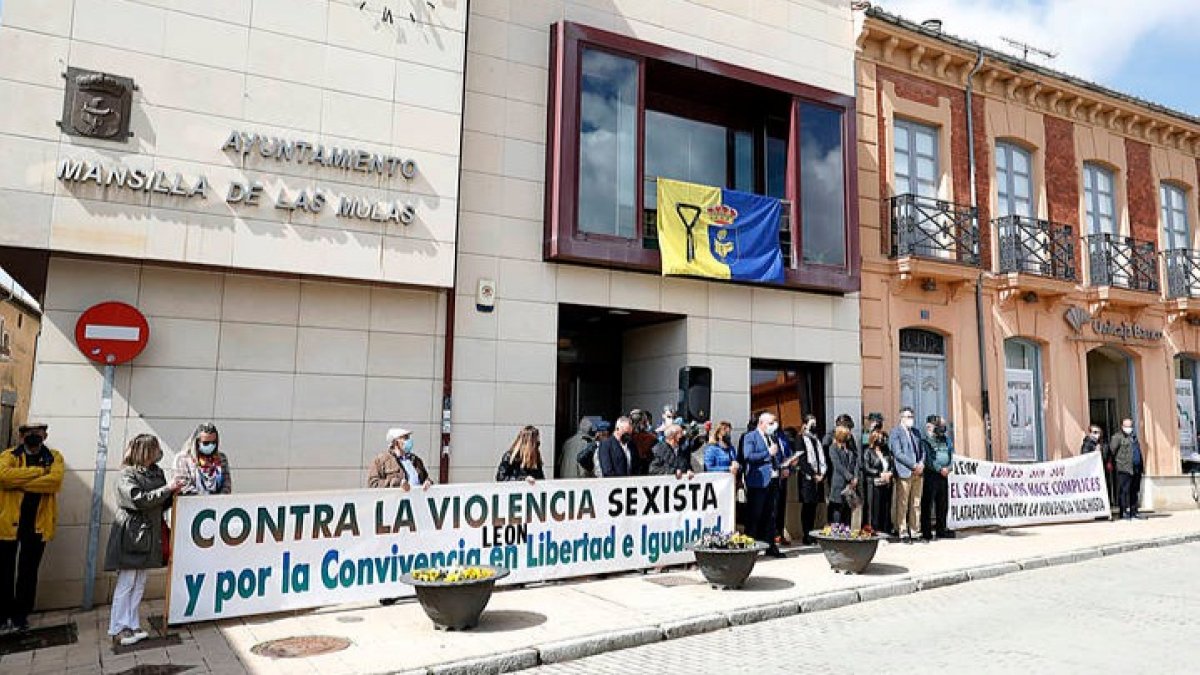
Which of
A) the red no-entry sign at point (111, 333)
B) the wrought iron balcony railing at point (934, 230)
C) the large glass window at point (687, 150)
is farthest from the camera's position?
the wrought iron balcony railing at point (934, 230)

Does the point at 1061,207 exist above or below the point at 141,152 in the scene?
above

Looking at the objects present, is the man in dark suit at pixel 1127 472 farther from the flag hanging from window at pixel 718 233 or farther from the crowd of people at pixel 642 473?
the flag hanging from window at pixel 718 233

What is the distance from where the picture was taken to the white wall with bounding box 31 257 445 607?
27.6 feet

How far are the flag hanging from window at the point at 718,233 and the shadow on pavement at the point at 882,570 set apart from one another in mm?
4596

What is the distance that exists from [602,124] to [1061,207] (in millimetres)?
11241

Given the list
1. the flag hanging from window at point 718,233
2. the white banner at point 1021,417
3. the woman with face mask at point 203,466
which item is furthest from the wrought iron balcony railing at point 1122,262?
the woman with face mask at point 203,466

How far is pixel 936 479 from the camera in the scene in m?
12.6

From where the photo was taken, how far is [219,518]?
7426 mm

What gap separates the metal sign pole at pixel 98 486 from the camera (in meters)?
8.27

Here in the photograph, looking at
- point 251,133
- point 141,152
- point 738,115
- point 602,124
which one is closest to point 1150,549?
point 738,115

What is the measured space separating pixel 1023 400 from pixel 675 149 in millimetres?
8937

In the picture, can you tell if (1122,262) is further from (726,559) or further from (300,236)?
(300,236)

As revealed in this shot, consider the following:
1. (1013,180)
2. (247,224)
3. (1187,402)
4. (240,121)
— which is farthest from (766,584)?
(1187,402)

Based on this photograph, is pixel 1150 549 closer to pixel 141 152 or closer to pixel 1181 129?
pixel 1181 129
